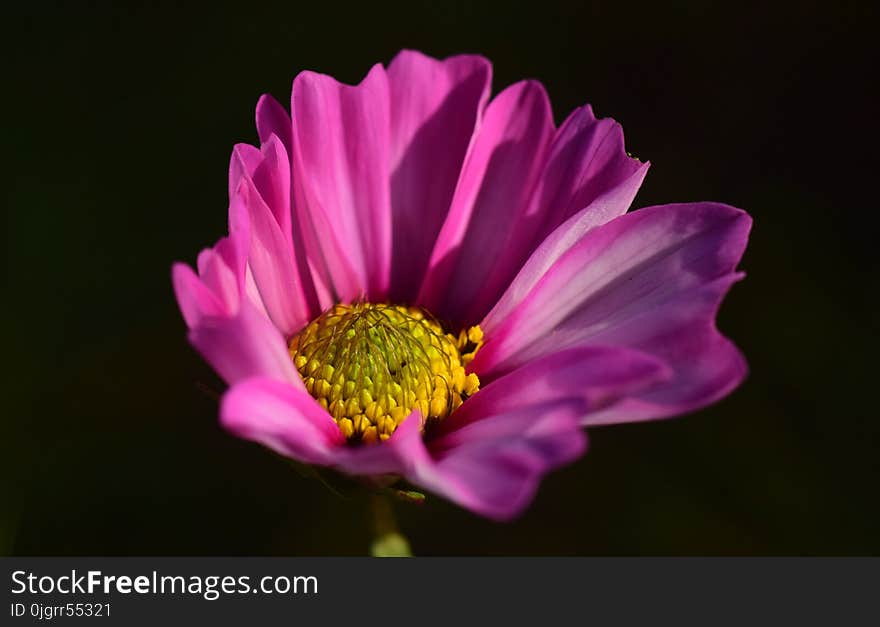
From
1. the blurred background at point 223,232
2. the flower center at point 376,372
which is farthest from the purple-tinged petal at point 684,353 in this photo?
the blurred background at point 223,232

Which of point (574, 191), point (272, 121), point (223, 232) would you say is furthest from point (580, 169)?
point (223, 232)

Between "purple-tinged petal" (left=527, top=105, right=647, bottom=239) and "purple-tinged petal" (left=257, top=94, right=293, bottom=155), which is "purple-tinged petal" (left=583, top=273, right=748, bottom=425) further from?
"purple-tinged petal" (left=257, top=94, right=293, bottom=155)

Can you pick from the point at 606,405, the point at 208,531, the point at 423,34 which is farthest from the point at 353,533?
the point at 423,34

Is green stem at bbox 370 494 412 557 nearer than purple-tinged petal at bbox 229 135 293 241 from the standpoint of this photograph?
No

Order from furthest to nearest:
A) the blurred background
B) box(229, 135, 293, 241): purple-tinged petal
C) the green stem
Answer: the blurred background, the green stem, box(229, 135, 293, 241): purple-tinged petal

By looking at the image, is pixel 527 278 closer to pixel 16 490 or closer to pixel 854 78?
pixel 16 490

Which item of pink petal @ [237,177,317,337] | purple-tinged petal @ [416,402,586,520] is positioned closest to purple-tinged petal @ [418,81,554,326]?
pink petal @ [237,177,317,337]

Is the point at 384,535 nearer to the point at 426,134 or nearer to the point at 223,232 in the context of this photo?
the point at 426,134
